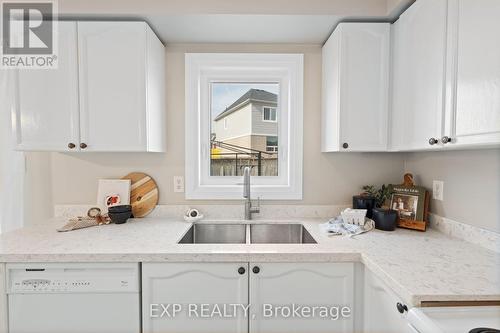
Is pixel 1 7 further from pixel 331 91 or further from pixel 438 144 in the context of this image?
pixel 438 144

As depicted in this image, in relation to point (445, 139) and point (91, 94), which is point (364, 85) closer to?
point (445, 139)

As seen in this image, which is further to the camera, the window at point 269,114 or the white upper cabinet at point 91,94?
the window at point 269,114

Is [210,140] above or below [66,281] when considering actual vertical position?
above

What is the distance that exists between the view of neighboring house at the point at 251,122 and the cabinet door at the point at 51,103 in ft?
3.08

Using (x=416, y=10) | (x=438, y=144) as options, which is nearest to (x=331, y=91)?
(x=416, y=10)

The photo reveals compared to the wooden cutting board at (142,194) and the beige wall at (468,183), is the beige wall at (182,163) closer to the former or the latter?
the wooden cutting board at (142,194)

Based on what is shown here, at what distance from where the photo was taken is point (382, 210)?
5.37 feet

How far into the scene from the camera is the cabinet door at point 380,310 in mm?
1021

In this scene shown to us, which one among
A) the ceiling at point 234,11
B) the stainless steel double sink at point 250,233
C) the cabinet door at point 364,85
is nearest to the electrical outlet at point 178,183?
the stainless steel double sink at point 250,233

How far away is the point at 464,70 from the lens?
1077 mm

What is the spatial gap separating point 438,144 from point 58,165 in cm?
242

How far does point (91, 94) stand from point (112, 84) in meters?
0.14

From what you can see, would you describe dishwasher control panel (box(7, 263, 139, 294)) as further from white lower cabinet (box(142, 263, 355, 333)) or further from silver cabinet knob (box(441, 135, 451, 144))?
silver cabinet knob (box(441, 135, 451, 144))

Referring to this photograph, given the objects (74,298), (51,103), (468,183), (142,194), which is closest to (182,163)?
(142,194)
